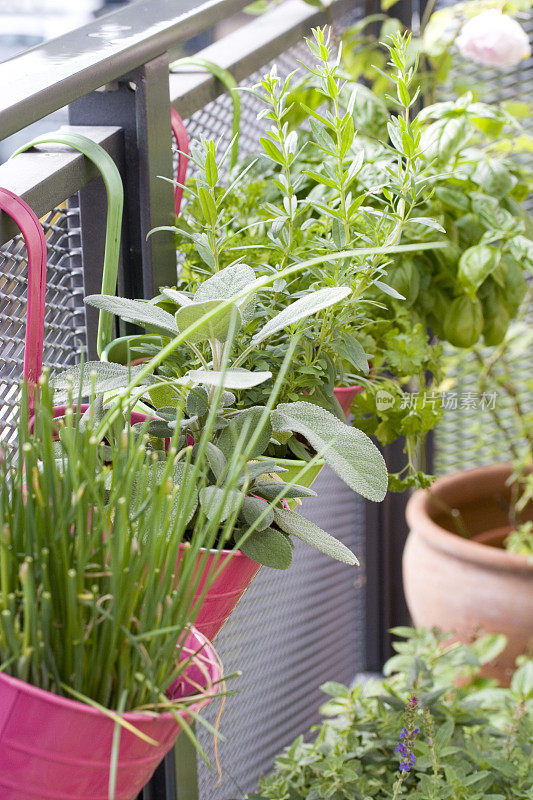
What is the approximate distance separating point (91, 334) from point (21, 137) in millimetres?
2769

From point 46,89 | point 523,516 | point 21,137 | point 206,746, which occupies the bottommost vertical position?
point 523,516

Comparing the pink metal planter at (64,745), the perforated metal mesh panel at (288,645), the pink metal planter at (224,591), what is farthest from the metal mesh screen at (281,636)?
the pink metal planter at (64,745)

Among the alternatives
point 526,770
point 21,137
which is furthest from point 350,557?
point 21,137

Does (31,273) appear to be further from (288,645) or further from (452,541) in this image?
(452,541)

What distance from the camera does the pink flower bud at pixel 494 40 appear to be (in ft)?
3.21

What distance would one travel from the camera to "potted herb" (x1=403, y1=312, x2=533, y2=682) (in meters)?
1.21

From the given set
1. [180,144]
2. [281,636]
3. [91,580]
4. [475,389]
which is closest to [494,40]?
[180,144]

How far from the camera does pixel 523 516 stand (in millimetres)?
1481

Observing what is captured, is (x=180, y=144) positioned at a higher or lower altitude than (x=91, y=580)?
higher

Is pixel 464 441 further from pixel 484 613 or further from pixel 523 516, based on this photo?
pixel 484 613

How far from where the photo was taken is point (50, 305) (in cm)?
61

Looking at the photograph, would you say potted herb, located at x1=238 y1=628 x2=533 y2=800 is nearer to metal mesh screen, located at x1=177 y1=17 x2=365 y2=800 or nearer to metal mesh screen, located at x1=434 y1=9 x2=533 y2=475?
metal mesh screen, located at x1=177 y1=17 x2=365 y2=800

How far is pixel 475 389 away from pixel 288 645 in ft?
2.02

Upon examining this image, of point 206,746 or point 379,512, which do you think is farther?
point 379,512
